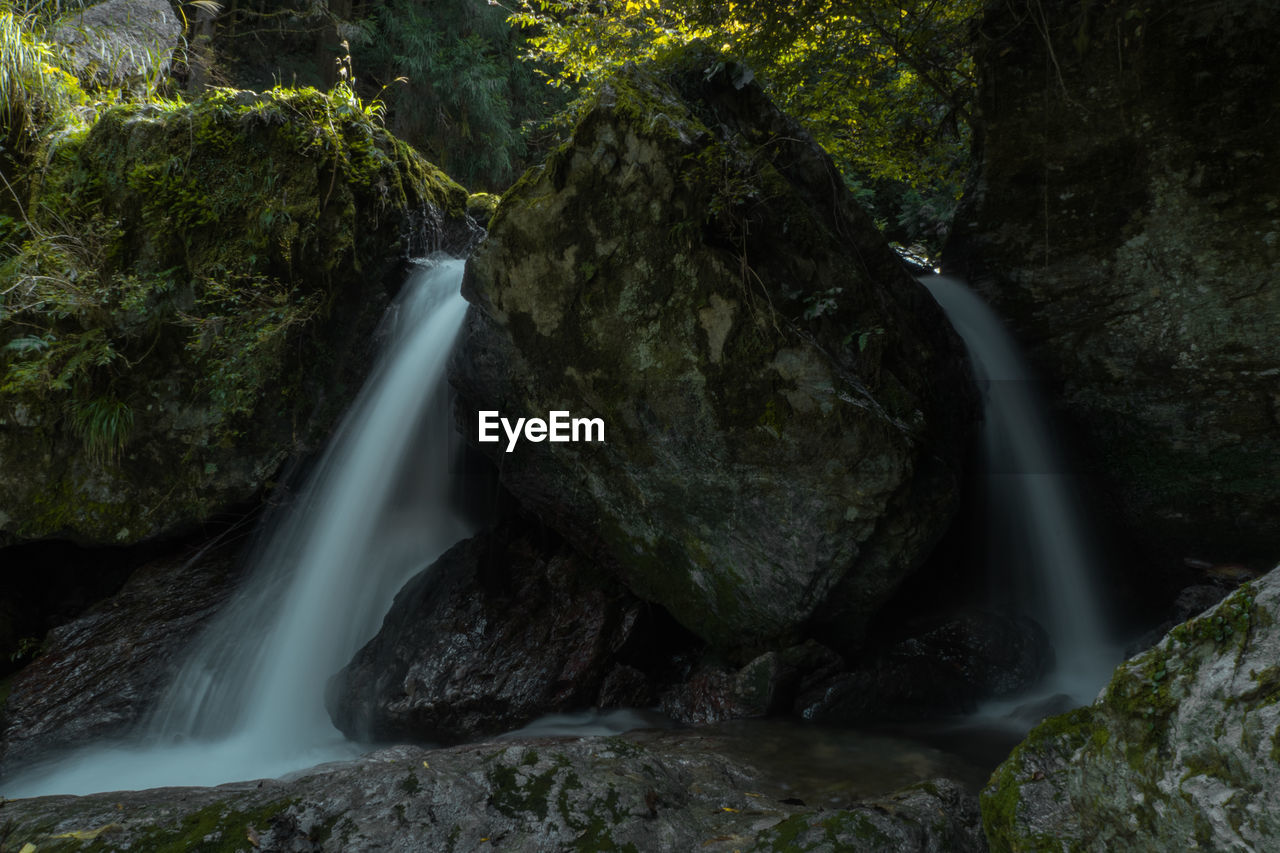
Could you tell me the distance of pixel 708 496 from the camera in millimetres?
4059

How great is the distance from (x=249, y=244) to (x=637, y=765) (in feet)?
15.4

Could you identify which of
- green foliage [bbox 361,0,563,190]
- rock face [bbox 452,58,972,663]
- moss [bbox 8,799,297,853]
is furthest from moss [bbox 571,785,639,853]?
green foliage [bbox 361,0,563,190]

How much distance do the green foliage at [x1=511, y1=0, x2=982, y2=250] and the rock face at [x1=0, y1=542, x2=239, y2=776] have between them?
16.7 feet

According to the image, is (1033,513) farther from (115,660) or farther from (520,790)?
(115,660)

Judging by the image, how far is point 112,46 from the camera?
22.6 ft

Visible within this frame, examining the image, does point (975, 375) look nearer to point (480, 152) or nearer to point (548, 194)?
point (548, 194)

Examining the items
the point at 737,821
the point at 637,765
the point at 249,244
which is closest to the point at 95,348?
the point at 249,244

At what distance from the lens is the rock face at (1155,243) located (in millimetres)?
4355

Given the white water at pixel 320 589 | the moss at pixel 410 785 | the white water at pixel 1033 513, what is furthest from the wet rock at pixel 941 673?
the white water at pixel 320 589

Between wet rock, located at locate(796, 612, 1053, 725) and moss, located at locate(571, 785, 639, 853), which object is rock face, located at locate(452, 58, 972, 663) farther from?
moss, located at locate(571, 785, 639, 853)

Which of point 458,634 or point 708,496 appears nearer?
point 708,496

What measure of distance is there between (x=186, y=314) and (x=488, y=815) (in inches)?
178

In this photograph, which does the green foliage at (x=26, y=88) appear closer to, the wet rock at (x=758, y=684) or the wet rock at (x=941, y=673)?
the wet rock at (x=758, y=684)

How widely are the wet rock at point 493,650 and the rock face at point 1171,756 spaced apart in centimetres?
288
